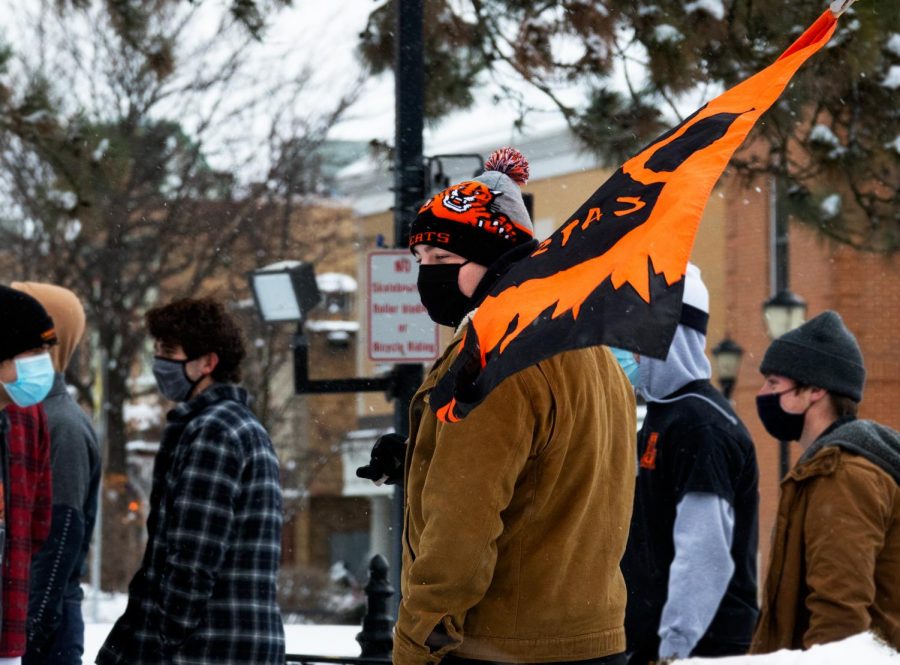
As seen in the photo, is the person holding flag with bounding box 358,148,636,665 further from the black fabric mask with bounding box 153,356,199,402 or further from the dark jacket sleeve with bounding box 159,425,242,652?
the black fabric mask with bounding box 153,356,199,402

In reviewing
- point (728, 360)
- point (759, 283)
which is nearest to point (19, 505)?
point (728, 360)

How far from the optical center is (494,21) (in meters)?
9.70

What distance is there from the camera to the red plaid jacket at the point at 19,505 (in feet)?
15.3

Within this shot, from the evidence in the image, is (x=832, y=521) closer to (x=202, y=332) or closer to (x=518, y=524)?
(x=518, y=524)

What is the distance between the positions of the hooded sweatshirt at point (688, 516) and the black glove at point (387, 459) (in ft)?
4.75

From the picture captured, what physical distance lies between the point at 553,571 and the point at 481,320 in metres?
0.60

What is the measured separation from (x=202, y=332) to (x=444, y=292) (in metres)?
1.62

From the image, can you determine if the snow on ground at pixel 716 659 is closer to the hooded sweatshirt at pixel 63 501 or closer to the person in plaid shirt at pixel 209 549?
the hooded sweatshirt at pixel 63 501

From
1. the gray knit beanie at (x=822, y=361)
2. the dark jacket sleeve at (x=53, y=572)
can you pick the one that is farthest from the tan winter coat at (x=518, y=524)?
the dark jacket sleeve at (x=53, y=572)

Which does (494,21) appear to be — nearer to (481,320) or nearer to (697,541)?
(697,541)

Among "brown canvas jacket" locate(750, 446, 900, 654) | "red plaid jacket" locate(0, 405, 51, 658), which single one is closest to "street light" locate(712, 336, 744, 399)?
"red plaid jacket" locate(0, 405, 51, 658)

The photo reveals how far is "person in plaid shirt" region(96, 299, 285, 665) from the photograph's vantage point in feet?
14.0

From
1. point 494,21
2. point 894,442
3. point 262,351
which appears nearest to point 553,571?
point 894,442

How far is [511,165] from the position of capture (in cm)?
358
